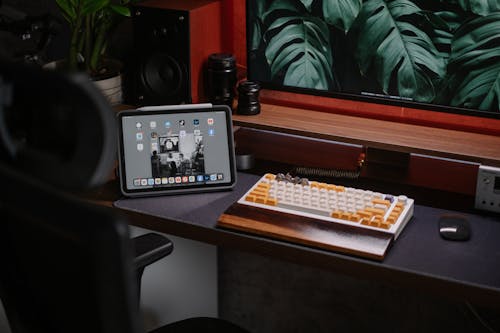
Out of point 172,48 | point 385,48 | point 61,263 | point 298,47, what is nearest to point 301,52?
point 298,47

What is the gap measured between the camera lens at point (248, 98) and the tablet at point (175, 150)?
167 mm

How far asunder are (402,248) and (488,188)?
1.04 ft

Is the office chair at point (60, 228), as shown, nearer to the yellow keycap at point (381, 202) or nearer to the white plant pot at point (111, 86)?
the yellow keycap at point (381, 202)

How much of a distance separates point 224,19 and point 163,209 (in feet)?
2.27

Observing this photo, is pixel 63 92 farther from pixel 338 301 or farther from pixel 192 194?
pixel 338 301

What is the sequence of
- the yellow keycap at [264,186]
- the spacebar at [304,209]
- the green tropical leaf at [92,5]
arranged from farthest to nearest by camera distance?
the green tropical leaf at [92,5], the yellow keycap at [264,186], the spacebar at [304,209]

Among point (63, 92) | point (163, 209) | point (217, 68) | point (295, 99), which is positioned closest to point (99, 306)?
point (63, 92)

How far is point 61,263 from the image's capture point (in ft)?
3.70

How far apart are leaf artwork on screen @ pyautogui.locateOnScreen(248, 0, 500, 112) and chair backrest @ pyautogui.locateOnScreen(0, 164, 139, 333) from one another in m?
1.14

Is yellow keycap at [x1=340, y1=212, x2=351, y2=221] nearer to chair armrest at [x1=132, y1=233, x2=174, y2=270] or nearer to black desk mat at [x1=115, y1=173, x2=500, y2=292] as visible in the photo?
black desk mat at [x1=115, y1=173, x2=500, y2=292]

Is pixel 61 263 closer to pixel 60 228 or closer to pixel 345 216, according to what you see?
pixel 60 228

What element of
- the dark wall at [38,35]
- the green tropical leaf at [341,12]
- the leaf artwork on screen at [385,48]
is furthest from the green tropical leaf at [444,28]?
the dark wall at [38,35]

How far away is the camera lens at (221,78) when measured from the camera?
2.26 metres

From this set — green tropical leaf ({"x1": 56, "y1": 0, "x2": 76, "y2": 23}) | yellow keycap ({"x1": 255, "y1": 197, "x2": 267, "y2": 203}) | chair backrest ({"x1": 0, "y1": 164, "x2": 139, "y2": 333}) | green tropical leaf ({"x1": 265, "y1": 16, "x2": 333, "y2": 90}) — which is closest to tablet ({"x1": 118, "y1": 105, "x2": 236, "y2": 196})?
yellow keycap ({"x1": 255, "y1": 197, "x2": 267, "y2": 203})
